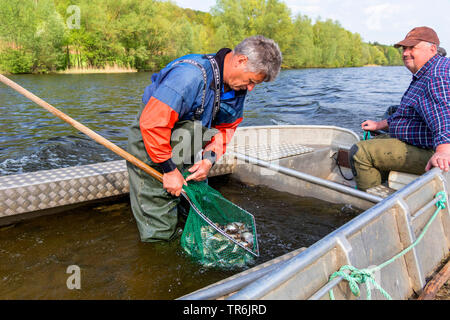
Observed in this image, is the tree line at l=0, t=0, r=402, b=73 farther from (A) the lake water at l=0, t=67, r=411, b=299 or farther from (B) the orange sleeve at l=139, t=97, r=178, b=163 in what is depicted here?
(B) the orange sleeve at l=139, t=97, r=178, b=163

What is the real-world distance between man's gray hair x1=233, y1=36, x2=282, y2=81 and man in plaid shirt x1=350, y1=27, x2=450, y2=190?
1.61m

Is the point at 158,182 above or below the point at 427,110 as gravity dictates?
below

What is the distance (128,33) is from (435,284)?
→ 40.0 m

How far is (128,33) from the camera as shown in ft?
119

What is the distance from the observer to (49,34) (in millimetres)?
27969

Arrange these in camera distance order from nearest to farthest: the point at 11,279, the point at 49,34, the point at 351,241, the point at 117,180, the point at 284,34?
the point at 351,241
the point at 11,279
the point at 117,180
the point at 49,34
the point at 284,34

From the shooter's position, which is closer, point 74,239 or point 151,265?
point 151,265

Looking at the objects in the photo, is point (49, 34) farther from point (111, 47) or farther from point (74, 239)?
point (74, 239)

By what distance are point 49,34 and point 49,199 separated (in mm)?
31087

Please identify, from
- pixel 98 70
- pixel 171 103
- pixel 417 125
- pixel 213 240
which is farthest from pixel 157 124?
pixel 98 70

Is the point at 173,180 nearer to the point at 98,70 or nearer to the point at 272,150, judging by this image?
the point at 272,150

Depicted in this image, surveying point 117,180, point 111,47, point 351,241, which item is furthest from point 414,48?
point 111,47
